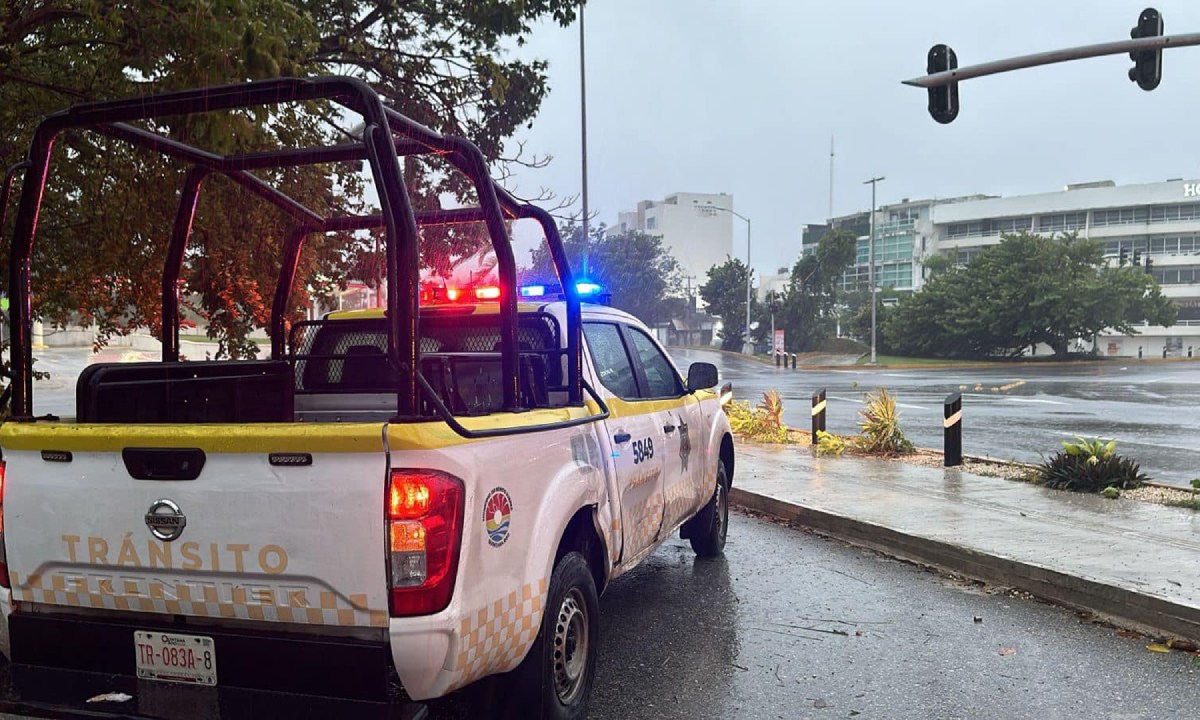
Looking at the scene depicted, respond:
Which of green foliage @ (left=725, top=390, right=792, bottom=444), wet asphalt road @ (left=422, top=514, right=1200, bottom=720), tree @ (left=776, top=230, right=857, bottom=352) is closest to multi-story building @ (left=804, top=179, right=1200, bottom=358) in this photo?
tree @ (left=776, top=230, right=857, bottom=352)

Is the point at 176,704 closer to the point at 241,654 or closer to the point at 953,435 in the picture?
the point at 241,654

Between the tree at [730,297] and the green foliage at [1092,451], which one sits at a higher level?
the tree at [730,297]

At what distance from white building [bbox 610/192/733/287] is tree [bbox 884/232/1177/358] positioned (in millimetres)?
77647

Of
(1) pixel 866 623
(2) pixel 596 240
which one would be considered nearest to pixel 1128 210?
(2) pixel 596 240

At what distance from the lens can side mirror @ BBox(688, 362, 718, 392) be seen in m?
6.04

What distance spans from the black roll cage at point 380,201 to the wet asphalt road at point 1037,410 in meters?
9.78

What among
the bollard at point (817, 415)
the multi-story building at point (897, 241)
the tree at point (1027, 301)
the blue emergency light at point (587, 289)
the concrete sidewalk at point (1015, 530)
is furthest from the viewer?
the multi-story building at point (897, 241)

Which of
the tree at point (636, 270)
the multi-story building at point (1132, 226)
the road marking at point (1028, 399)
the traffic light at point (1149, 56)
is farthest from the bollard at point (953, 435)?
the multi-story building at point (1132, 226)

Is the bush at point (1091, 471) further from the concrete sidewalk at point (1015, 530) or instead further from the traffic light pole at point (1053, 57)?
the traffic light pole at point (1053, 57)

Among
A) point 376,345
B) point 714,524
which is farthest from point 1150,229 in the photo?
point 376,345

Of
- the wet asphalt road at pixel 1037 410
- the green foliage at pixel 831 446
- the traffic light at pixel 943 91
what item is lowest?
the wet asphalt road at pixel 1037 410

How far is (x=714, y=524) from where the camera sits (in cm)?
692

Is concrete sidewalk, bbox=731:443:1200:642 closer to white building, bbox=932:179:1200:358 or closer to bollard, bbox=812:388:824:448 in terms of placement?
bollard, bbox=812:388:824:448

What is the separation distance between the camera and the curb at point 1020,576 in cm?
523
